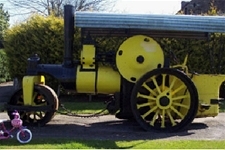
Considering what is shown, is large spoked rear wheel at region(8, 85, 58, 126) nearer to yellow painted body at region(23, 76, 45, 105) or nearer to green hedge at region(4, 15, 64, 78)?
yellow painted body at region(23, 76, 45, 105)

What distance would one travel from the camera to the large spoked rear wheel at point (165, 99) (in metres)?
7.46

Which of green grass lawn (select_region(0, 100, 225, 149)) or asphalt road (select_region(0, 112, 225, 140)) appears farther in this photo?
asphalt road (select_region(0, 112, 225, 140))

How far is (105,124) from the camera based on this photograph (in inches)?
330

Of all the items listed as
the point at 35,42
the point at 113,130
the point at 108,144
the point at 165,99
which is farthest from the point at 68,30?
the point at 35,42

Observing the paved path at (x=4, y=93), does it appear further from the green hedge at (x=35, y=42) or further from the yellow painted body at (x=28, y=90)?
the yellow painted body at (x=28, y=90)

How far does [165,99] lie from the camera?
24.8 ft

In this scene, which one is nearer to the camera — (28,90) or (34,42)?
(28,90)

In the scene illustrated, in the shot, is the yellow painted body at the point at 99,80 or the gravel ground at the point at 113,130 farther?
the yellow painted body at the point at 99,80

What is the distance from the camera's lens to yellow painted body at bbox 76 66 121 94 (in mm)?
7852

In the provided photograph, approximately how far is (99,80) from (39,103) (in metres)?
1.25

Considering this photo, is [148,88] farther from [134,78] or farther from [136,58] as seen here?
[136,58]

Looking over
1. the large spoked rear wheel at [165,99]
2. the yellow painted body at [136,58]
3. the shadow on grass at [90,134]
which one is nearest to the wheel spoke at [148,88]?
the large spoked rear wheel at [165,99]

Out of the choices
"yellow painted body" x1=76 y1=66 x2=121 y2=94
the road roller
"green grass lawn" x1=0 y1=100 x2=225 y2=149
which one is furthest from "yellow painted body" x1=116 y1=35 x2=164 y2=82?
"green grass lawn" x1=0 y1=100 x2=225 y2=149

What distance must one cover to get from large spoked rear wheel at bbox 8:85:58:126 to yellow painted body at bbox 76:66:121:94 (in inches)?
21.8
